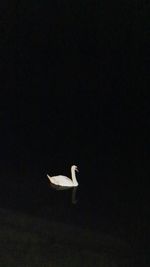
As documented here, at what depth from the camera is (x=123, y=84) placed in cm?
1623

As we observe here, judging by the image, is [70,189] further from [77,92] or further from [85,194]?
[77,92]

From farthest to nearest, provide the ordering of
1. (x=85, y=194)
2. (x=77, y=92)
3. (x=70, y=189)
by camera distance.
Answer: (x=77, y=92)
(x=70, y=189)
(x=85, y=194)

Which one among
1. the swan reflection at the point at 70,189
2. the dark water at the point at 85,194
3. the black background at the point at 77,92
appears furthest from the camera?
the black background at the point at 77,92

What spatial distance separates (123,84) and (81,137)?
4.61 metres

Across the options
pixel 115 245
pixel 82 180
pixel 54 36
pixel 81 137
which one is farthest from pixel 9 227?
pixel 54 36

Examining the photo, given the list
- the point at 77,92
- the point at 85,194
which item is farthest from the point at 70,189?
the point at 77,92

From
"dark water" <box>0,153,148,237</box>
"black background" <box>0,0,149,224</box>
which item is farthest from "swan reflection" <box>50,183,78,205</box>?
"black background" <box>0,0,149,224</box>

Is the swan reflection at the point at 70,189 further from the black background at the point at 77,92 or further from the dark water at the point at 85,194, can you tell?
the black background at the point at 77,92

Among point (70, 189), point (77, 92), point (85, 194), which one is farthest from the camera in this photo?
point (77, 92)

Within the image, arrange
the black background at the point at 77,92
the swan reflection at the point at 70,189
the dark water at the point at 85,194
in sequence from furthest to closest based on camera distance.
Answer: the black background at the point at 77,92 → the swan reflection at the point at 70,189 → the dark water at the point at 85,194

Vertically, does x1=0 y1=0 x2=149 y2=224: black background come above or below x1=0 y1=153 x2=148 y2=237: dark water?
above

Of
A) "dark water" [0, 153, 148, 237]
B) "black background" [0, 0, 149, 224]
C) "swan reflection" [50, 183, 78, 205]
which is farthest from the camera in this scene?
"black background" [0, 0, 149, 224]

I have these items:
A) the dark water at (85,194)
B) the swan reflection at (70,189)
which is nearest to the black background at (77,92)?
the dark water at (85,194)

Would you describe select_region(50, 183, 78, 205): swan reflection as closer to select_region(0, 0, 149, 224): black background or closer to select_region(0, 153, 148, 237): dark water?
select_region(0, 153, 148, 237): dark water
